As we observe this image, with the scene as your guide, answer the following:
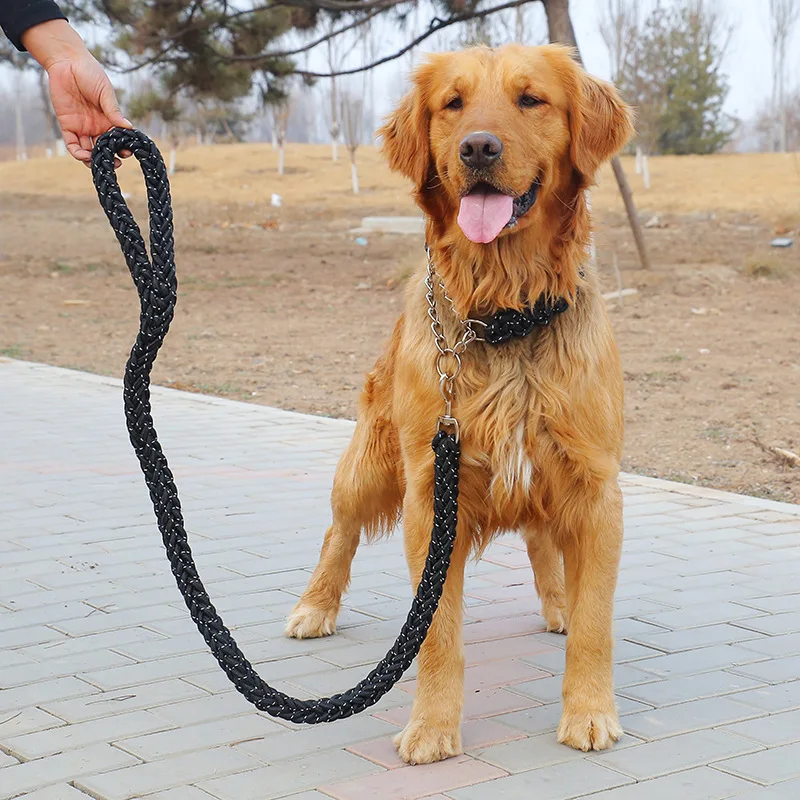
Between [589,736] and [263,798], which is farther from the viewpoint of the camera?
[589,736]

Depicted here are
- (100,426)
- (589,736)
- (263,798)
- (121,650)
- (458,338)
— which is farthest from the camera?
(100,426)

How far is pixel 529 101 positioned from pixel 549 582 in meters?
1.72

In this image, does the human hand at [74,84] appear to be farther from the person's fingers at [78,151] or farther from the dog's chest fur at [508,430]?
the dog's chest fur at [508,430]

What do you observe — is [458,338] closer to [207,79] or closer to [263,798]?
[263,798]

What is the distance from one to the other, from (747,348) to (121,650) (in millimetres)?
8265

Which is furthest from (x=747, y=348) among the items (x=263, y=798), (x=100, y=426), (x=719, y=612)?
(x=263, y=798)

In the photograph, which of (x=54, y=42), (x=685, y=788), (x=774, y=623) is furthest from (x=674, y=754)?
(x=54, y=42)

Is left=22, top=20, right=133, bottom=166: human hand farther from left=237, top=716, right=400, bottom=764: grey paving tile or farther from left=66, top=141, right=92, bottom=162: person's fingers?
left=237, top=716, right=400, bottom=764: grey paving tile

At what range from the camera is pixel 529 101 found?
127 inches

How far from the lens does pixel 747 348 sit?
10.7 m

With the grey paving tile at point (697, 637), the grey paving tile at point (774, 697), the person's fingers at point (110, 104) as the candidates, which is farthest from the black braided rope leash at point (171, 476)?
the grey paving tile at point (697, 637)

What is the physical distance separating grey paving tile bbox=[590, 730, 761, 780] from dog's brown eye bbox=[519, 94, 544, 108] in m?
1.83

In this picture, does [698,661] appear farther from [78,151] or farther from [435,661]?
[78,151]

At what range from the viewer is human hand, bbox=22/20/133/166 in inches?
116
